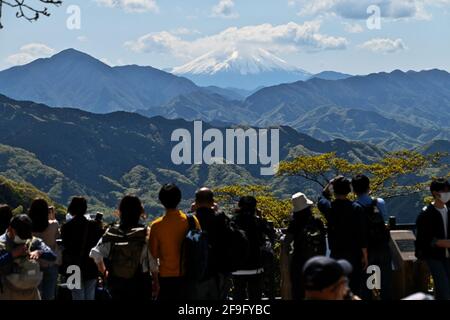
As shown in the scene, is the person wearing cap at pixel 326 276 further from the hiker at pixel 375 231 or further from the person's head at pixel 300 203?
the hiker at pixel 375 231

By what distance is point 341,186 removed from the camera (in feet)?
24.2

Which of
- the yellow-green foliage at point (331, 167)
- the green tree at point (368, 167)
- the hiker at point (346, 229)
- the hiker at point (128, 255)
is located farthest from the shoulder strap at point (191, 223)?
the green tree at point (368, 167)

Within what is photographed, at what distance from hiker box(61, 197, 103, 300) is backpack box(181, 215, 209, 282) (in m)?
1.27

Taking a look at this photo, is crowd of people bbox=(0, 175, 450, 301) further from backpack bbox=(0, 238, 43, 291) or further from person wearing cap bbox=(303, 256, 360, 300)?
person wearing cap bbox=(303, 256, 360, 300)

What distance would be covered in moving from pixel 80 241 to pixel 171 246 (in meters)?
1.31

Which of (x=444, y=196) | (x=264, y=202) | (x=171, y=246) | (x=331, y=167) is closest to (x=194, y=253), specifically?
(x=171, y=246)

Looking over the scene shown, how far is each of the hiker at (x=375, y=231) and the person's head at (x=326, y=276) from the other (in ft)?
12.6

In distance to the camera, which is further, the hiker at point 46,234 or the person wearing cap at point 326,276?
the hiker at point 46,234

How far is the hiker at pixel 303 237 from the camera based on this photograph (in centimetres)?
750

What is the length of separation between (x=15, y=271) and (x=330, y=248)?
349 cm

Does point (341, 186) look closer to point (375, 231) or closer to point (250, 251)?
point (375, 231)

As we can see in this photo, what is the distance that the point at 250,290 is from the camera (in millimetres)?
8047

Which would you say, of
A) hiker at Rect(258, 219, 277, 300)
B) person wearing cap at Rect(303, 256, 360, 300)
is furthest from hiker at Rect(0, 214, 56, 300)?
person wearing cap at Rect(303, 256, 360, 300)
